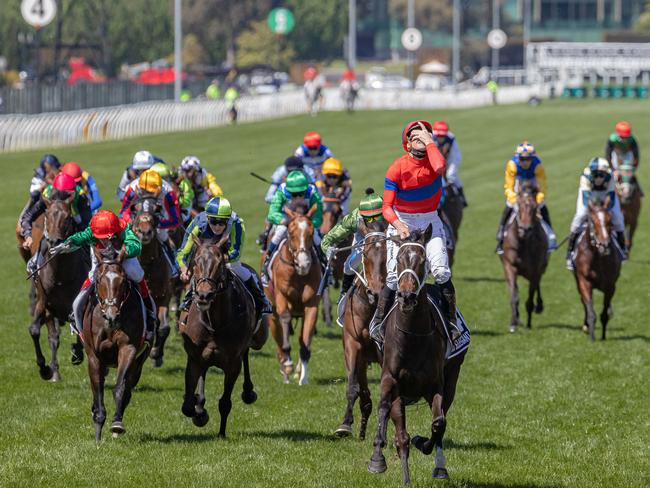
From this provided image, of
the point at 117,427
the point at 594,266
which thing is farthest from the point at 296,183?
the point at 594,266

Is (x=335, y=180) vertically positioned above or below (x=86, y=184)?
below

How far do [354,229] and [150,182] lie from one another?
2.96m

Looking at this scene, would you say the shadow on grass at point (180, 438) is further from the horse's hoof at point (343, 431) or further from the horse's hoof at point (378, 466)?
the horse's hoof at point (378, 466)

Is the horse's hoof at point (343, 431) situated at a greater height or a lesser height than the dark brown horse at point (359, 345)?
lesser

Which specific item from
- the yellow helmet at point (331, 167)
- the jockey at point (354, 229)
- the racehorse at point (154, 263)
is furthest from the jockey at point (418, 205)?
the yellow helmet at point (331, 167)

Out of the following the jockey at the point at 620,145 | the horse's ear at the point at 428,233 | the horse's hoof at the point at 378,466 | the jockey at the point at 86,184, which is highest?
the horse's ear at the point at 428,233

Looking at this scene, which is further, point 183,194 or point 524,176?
point 524,176

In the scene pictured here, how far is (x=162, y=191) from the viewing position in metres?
15.9

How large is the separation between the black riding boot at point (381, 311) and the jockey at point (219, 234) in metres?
1.94

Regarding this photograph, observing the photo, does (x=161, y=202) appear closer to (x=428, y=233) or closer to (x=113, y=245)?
(x=113, y=245)

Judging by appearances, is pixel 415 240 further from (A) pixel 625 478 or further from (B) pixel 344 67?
(B) pixel 344 67

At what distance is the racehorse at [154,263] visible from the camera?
586 inches

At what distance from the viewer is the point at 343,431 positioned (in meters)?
12.7

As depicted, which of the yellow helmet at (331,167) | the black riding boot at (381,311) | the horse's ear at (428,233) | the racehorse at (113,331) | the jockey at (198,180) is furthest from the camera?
the yellow helmet at (331,167)
